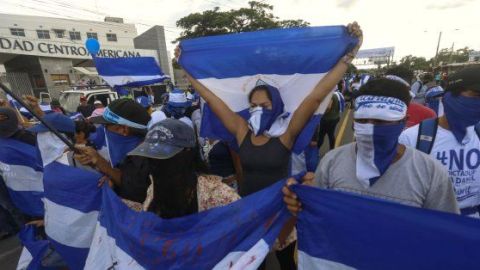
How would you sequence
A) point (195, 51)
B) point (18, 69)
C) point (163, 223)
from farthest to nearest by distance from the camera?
point (18, 69), point (195, 51), point (163, 223)

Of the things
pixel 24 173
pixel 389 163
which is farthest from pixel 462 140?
pixel 24 173

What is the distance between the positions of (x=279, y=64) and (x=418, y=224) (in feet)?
5.45

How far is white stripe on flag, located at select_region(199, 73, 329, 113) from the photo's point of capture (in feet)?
7.91

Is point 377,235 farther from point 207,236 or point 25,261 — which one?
point 25,261

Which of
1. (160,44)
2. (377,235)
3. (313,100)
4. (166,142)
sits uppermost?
(160,44)

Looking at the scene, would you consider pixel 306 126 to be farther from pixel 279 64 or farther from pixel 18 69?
pixel 18 69

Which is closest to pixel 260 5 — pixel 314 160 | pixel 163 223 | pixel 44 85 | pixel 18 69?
pixel 44 85

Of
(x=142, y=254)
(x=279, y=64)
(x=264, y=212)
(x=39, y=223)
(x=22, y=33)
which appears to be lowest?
(x=39, y=223)

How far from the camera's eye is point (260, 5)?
96.9ft

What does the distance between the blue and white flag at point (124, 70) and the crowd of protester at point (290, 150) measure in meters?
3.64

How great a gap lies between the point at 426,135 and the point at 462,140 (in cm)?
19

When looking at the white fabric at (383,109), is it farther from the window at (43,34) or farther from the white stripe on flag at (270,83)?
A: the window at (43,34)

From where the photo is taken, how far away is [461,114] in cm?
179

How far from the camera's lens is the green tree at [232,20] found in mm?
29062
